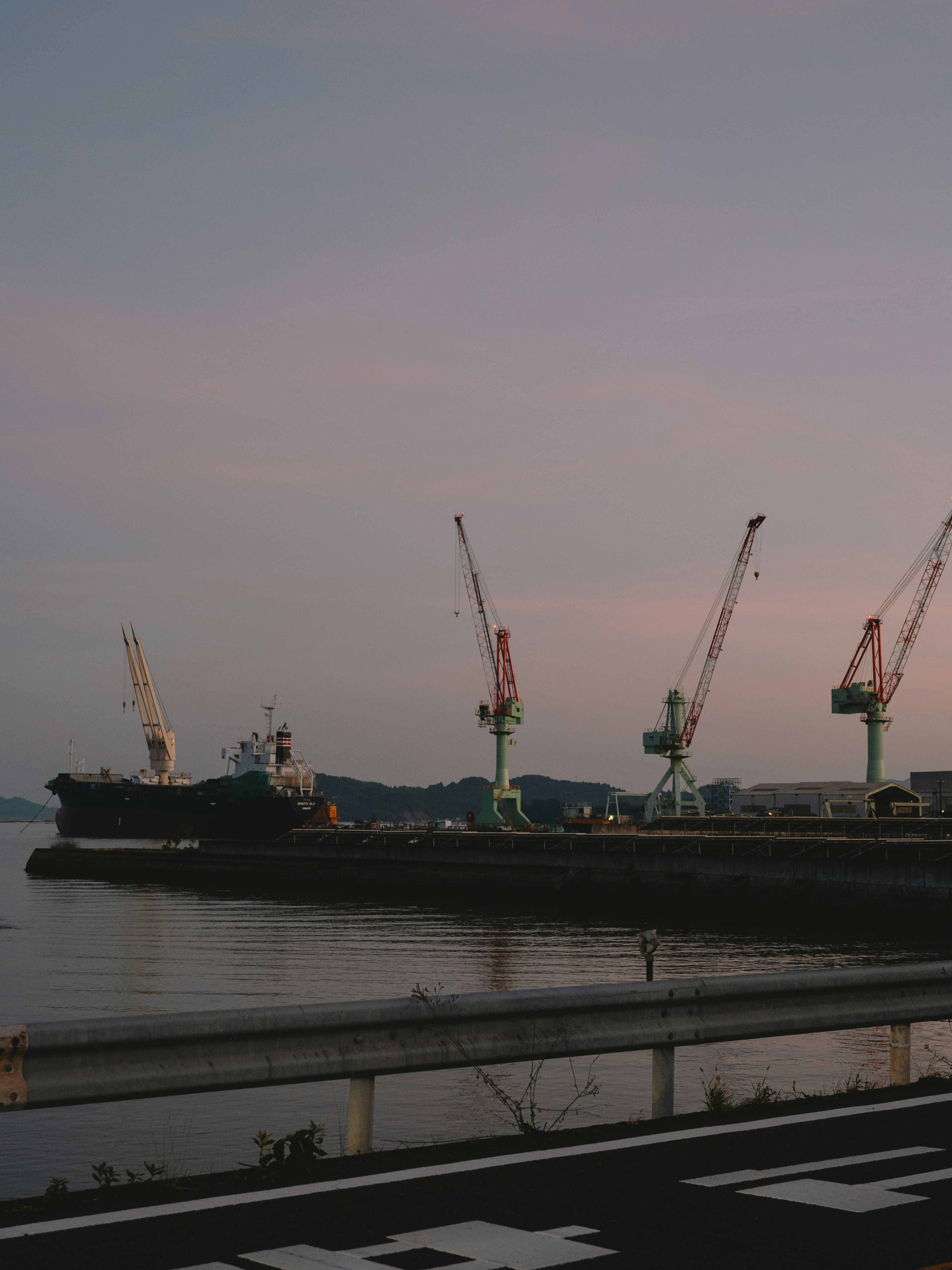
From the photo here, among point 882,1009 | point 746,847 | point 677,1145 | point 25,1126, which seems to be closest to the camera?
point 677,1145

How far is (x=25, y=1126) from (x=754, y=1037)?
360 inches

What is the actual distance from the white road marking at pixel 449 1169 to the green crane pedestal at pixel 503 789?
14714 cm

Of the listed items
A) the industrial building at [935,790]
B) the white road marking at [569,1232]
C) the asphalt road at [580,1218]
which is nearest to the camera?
the asphalt road at [580,1218]

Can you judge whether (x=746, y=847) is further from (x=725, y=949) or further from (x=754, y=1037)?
(x=754, y=1037)

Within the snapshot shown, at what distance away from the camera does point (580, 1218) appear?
6145 millimetres

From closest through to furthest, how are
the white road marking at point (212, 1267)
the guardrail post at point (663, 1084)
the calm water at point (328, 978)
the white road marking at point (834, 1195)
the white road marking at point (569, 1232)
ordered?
the white road marking at point (212, 1267)
the white road marking at point (569, 1232)
the white road marking at point (834, 1195)
the guardrail post at point (663, 1084)
the calm water at point (328, 978)

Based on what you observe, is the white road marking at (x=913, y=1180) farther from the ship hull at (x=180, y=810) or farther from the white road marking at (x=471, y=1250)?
the ship hull at (x=180, y=810)

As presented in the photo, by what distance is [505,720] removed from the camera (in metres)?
158

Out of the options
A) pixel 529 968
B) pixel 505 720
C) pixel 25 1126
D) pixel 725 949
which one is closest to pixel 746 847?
pixel 725 949

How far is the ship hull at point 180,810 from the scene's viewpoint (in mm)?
131250

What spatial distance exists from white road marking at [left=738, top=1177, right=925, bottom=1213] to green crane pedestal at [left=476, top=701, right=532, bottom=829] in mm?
149287

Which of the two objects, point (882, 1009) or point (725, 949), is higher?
point (882, 1009)

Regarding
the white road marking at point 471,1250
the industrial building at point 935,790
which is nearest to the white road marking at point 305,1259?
the white road marking at point 471,1250

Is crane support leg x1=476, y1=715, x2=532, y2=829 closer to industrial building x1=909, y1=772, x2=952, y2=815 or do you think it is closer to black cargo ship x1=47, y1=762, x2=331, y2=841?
black cargo ship x1=47, y1=762, x2=331, y2=841
